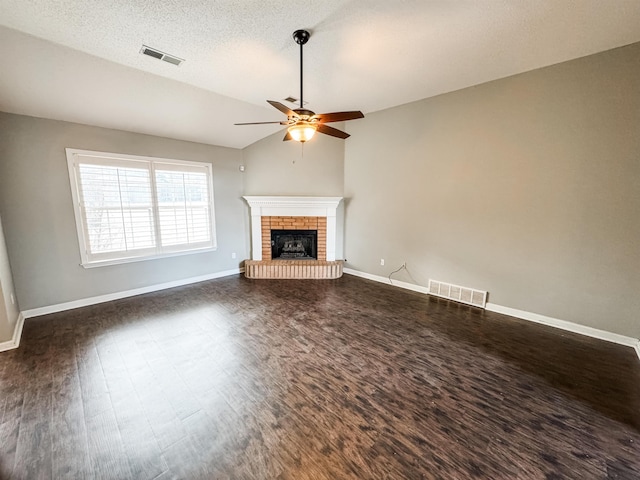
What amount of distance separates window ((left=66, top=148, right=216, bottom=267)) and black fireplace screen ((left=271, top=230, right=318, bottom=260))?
1270 millimetres

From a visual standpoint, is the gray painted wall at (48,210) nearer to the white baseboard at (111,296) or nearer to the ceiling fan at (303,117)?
the white baseboard at (111,296)

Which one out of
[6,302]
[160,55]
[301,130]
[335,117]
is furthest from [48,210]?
[335,117]

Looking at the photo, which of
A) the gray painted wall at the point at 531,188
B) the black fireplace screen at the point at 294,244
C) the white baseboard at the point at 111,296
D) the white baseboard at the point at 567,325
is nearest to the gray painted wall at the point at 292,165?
the black fireplace screen at the point at 294,244

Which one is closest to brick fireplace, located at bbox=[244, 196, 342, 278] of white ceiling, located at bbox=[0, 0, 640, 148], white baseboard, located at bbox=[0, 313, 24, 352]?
white ceiling, located at bbox=[0, 0, 640, 148]

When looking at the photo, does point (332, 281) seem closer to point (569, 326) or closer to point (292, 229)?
point (292, 229)

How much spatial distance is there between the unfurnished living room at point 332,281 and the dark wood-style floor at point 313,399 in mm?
19

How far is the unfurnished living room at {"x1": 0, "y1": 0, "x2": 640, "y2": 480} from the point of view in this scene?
1696 millimetres

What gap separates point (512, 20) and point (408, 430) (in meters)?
3.54

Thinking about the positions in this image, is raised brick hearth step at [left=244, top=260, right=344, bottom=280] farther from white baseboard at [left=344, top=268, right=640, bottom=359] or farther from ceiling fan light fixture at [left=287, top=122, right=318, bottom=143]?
ceiling fan light fixture at [left=287, top=122, right=318, bottom=143]

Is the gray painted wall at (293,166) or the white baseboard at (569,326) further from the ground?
the gray painted wall at (293,166)

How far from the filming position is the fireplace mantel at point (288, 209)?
5121 millimetres

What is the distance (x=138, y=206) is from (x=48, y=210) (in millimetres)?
1008

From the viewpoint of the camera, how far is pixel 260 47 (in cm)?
257

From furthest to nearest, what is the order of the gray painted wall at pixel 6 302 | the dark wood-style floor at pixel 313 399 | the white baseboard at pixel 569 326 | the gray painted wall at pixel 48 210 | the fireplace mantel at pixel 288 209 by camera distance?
1. the fireplace mantel at pixel 288 209
2. the gray painted wall at pixel 48 210
3. the white baseboard at pixel 569 326
4. the gray painted wall at pixel 6 302
5. the dark wood-style floor at pixel 313 399
